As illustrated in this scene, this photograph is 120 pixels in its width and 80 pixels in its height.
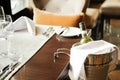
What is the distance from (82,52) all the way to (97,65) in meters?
0.08

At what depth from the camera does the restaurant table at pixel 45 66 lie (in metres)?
1.03

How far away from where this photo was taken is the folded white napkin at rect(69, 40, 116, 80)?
0.98 meters

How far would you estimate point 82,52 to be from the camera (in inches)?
38.8

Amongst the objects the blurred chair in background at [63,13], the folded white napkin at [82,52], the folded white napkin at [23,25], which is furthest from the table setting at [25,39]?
the blurred chair in background at [63,13]

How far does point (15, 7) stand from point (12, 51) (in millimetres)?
2150

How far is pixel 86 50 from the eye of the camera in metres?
0.99

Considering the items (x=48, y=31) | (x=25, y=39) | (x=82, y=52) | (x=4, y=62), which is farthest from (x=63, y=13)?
(x=82, y=52)

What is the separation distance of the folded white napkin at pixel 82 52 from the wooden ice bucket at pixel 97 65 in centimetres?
2

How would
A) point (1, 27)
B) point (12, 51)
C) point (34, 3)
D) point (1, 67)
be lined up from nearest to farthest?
point (1, 67) → point (12, 51) → point (1, 27) → point (34, 3)

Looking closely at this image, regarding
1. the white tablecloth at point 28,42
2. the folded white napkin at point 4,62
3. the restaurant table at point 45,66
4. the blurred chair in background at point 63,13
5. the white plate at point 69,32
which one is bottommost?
the blurred chair in background at point 63,13

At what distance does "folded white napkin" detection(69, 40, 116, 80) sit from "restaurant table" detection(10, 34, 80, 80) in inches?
3.1

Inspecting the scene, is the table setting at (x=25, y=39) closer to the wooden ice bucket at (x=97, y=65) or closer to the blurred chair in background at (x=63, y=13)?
the wooden ice bucket at (x=97, y=65)

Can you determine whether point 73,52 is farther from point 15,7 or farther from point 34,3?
point 15,7

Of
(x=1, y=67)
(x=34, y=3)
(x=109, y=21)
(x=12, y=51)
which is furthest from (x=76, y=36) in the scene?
(x=109, y=21)
